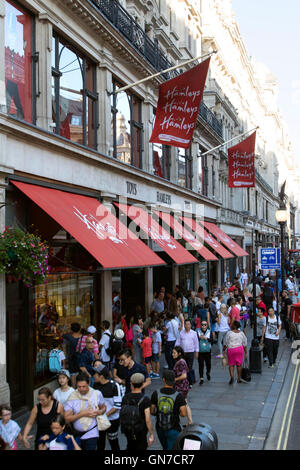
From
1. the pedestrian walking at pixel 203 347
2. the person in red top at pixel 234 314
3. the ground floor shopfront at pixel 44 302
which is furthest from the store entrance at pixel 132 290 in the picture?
the pedestrian walking at pixel 203 347

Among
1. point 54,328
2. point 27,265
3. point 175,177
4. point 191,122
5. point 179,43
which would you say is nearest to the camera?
point 27,265

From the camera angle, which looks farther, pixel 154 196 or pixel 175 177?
pixel 175 177

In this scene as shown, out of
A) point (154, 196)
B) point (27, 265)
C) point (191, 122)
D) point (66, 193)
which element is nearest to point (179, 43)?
point (154, 196)

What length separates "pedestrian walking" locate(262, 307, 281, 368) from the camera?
48.4ft

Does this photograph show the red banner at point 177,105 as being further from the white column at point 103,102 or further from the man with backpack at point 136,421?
the man with backpack at point 136,421

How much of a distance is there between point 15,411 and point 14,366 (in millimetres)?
932

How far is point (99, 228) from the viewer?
42.2ft

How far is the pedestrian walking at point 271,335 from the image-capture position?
14758 mm

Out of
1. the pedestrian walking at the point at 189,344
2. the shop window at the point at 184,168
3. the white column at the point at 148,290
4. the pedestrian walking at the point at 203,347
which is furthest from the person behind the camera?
the shop window at the point at 184,168

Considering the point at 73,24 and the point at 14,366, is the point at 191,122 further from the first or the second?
the point at 14,366

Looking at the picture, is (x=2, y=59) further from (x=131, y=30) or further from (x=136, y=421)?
(x=131, y=30)

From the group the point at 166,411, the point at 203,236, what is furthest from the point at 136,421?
the point at 203,236

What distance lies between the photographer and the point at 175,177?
78.5ft

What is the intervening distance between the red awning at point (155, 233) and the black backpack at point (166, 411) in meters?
9.55
